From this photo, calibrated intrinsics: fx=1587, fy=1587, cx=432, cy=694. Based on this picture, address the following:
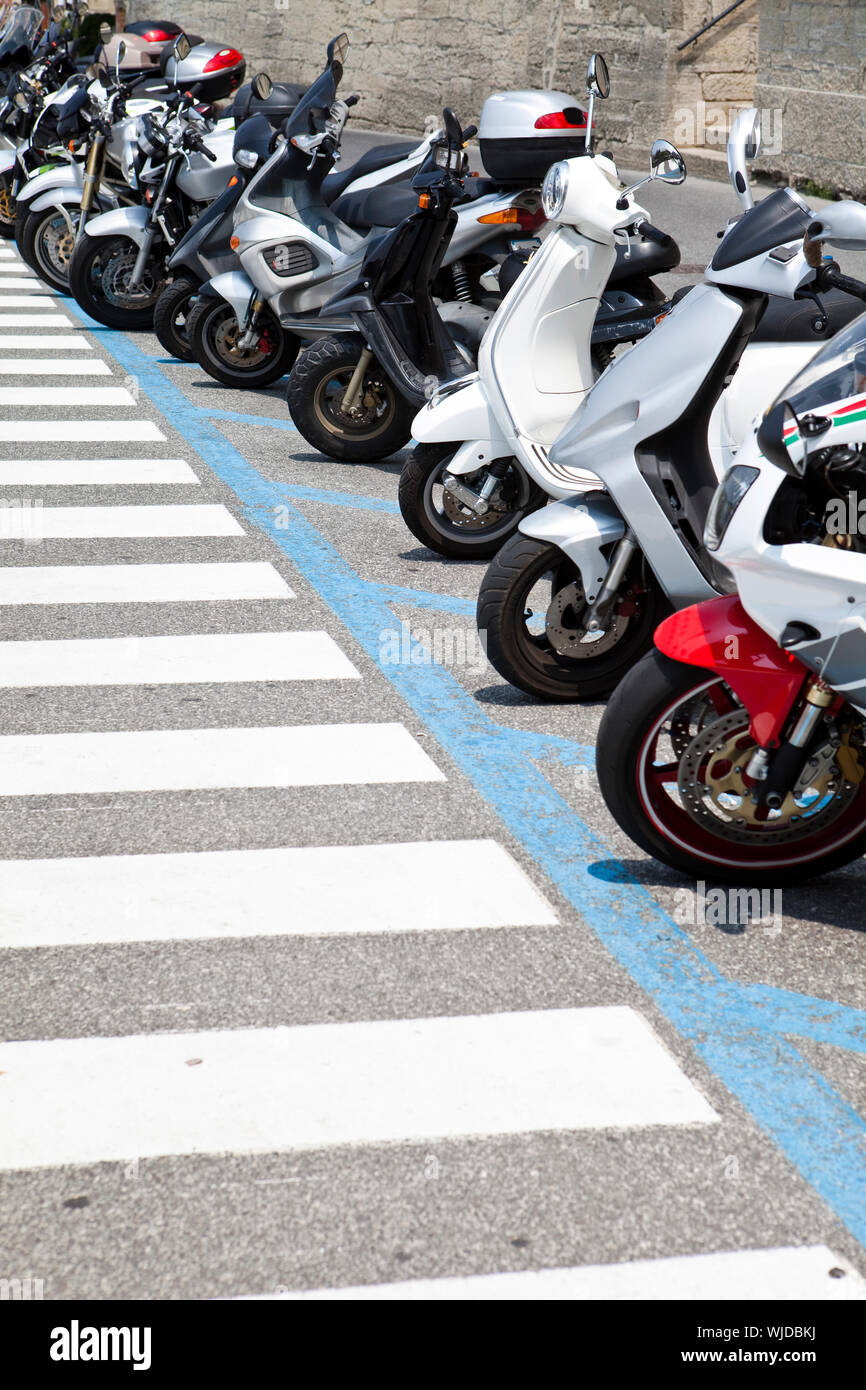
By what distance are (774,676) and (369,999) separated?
119 cm

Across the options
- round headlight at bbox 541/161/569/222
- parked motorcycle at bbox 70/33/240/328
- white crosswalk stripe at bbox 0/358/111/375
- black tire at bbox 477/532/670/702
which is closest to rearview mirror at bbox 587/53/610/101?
round headlight at bbox 541/161/569/222

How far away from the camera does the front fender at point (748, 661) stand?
145 inches

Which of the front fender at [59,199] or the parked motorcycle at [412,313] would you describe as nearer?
the parked motorcycle at [412,313]

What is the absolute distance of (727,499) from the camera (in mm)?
3770

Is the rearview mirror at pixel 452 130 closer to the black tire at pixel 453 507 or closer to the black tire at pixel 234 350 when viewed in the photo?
the black tire at pixel 453 507

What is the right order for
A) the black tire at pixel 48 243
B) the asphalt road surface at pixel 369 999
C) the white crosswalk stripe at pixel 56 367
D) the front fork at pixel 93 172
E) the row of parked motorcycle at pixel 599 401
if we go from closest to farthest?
the asphalt road surface at pixel 369 999 → the row of parked motorcycle at pixel 599 401 → the white crosswalk stripe at pixel 56 367 → the front fork at pixel 93 172 → the black tire at pixel 48 243

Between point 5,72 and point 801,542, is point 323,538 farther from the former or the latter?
point 5,72

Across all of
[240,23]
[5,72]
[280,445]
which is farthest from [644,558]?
[240,23]

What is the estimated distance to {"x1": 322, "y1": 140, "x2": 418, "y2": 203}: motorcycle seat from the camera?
9.45m

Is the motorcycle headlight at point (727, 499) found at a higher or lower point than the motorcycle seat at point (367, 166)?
lower

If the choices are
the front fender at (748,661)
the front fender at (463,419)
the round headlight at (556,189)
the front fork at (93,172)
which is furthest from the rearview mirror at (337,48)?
the front fender at (748,661)

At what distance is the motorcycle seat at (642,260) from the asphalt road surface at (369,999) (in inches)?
75.0

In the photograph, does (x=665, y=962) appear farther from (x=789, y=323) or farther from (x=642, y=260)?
(x=642, y=260)
